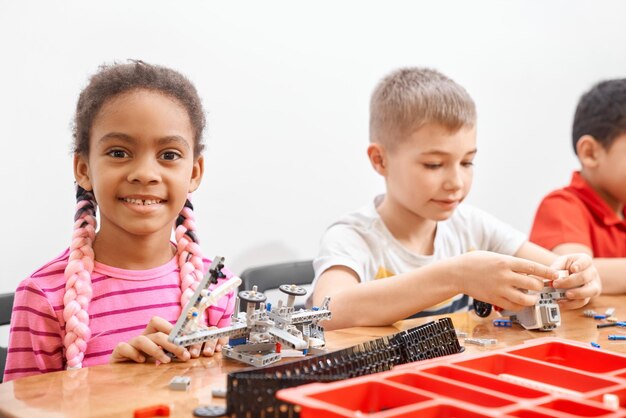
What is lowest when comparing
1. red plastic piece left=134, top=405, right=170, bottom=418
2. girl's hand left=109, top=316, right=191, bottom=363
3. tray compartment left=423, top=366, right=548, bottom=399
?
red plastic piece left=134, top=405, right=170, bottom=418

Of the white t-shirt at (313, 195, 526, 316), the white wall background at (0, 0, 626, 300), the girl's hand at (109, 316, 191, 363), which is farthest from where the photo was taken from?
the white wall background at (0, 0, 626, 300)

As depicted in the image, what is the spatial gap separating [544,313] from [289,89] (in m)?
1.45

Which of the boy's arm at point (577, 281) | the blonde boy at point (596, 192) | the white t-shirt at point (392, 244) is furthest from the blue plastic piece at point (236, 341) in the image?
the blonde boy at point (596, 192)

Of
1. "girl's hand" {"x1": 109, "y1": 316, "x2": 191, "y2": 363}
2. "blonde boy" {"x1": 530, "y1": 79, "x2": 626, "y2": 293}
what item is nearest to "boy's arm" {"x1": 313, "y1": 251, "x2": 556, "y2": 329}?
"girl's hand" {"x1": 109, "y1": 316, "x2": 191, "y2": 363}

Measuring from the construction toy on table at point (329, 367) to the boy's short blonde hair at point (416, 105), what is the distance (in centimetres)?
80

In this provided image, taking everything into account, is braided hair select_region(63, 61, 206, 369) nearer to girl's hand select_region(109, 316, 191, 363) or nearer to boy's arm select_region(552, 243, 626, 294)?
girl's hand select_region(109, 316, 191, 363)

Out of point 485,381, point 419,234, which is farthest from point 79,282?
point 419,234

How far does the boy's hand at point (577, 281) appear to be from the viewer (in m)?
1.54

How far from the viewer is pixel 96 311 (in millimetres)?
1413

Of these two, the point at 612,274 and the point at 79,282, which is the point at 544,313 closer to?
the point at 612,274

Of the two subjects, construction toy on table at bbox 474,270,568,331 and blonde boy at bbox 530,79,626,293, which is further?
blonde boy at bbox 530,79,626,293

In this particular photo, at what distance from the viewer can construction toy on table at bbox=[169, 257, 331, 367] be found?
1.05 m

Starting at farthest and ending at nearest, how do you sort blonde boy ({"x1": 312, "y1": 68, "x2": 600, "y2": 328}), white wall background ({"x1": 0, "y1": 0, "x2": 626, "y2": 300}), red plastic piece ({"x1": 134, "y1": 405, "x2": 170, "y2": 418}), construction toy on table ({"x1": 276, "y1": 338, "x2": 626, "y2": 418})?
1. white wall background ({"x1": 0, "y1": 0, "x2": 626, "y2": 300})
2. blonde boy ({"x1": 312, "y1": 68, "x2": 600, "y2": 328})
3. red plastic piece ({"x1": 134, "y1": 405, "x2": 170, "y2": 418})
4. construction toy on table ({"x1": 276, "y1": 338, "x2": 626, "y2": 418})

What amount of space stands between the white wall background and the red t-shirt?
808 mm
